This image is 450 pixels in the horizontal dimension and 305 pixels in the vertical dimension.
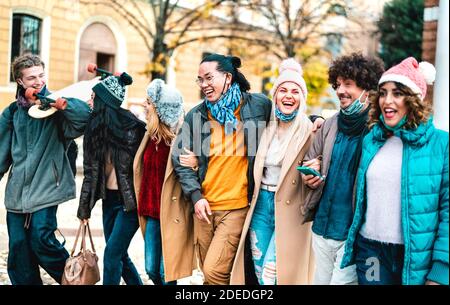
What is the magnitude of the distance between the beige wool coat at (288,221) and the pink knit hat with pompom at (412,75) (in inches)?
33.3

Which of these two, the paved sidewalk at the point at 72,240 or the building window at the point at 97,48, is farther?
the building window at the point at 97,48

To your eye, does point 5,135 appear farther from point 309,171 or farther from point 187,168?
point 309,171

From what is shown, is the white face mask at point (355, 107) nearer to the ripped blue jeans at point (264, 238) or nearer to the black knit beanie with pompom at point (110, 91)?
the ripped blue jeans at point (264, 238)

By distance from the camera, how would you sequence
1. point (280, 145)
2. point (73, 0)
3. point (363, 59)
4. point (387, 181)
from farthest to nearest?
point (73, 0)
point (280, 145)
point (363, 59)
point (387, 181)

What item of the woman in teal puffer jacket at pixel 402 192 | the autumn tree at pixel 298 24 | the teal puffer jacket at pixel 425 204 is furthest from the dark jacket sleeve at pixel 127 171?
the autumn tree at pixel 298 24

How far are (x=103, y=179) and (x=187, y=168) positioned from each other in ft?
2.26

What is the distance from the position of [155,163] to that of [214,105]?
2.14 feet

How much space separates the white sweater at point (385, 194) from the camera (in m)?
2.90

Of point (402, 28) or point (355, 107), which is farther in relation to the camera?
point (402, 28)

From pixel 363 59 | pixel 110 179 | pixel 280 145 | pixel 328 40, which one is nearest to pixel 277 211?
pixel 280 145

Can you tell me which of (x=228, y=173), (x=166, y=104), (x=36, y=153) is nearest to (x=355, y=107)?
(x=228, y=173)

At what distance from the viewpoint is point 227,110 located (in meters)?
3.86

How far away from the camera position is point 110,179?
428 cm
